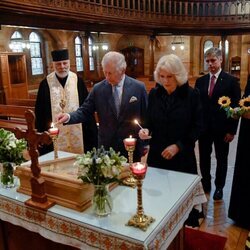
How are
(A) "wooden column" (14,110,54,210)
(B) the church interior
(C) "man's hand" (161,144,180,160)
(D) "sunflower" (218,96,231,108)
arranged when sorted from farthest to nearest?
1. (B) the church interior
2. (D) "sunflower" (218,96,231,108)
3. (C) "man's hand" (161,144,180,160)
4. (A) "wooden column" (14,110,54,210)

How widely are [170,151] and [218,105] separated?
1389 millimetres

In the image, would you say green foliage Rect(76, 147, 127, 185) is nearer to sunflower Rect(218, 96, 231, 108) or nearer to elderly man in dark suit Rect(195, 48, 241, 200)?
sunflower Rect(218, 96, 231, 108)

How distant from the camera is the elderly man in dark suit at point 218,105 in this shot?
3348mm

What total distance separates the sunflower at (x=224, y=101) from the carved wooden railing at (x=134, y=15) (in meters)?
5.85

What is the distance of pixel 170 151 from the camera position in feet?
7.35

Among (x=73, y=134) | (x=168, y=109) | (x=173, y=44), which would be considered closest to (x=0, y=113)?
(x=73, y=134)

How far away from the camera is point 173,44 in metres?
16.4

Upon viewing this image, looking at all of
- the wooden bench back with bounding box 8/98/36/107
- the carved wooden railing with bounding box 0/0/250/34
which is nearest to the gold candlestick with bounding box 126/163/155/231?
the carved wooden railing with bounding box 0/0/250/34

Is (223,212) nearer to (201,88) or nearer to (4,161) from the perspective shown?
(201,88)

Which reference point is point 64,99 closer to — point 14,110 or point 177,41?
point 14,110

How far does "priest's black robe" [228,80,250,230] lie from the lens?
2.82m

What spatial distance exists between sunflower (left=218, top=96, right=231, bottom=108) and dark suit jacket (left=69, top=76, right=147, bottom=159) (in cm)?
66

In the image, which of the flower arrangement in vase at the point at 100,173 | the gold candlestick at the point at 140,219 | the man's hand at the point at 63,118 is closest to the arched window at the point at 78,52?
the man's hand at the point at 63,118

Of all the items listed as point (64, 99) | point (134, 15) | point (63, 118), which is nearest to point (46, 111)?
point (64, 99)
